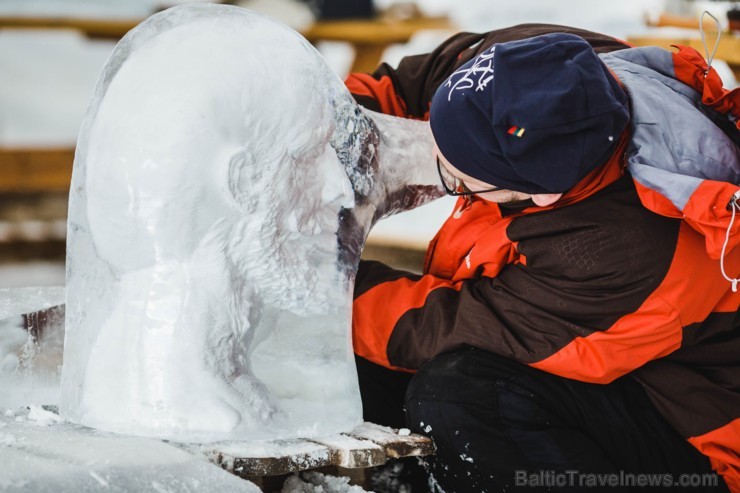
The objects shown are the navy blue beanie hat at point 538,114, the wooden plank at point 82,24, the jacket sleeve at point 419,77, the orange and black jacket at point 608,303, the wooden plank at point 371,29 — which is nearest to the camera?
the navy blue beanie hat at point 538,114

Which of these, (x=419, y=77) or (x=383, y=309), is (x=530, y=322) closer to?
(x=383, y=309)

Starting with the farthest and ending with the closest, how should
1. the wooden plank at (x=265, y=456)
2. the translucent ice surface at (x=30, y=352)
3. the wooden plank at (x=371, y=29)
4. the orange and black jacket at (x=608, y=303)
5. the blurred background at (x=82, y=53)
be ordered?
the wooden plank at (x=371, y=29)
the blurred background at (x=82, y=53)
the translucent ice surface at (x=30, y=352)
the orange and black jacket at (x=608, y=303)
the wooden plank at (x=265, y=456)

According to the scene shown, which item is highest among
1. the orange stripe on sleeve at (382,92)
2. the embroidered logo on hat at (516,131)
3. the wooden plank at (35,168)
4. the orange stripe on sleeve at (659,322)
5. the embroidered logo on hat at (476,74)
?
the embroidered logo on hat at (476,74)

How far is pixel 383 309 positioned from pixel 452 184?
240 mm

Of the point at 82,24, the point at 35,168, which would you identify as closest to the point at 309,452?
the point at 35,168

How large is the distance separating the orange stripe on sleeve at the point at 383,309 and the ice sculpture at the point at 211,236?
0.15 meters

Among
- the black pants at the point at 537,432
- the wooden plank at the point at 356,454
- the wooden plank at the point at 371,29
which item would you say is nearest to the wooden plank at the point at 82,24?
the wooden plank at the point at 371,29

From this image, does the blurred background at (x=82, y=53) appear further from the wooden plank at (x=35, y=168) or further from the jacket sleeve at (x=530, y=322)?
the jacket sleeve at (x=530, y=322)

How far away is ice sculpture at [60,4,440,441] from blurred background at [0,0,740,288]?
2015 millimetres

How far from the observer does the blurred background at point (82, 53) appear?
3.98 m

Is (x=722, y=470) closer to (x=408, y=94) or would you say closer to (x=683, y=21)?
(x=408, y=94)

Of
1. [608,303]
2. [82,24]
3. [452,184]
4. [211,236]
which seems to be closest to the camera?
[211,236]

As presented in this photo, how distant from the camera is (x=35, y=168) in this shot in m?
4.23

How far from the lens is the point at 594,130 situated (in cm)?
129
